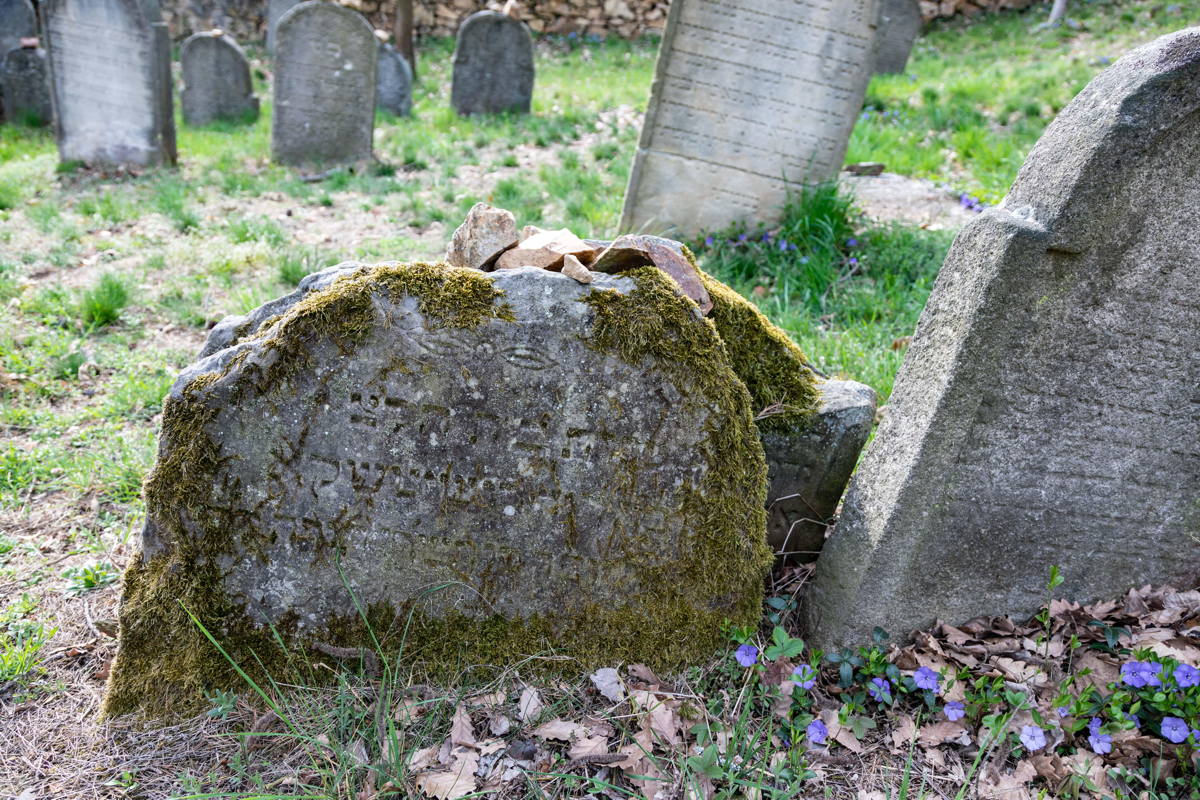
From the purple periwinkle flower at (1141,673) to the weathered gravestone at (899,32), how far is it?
11680mm

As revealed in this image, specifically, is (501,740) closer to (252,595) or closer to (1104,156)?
(252,595)

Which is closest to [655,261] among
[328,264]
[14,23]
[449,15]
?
[328,264]

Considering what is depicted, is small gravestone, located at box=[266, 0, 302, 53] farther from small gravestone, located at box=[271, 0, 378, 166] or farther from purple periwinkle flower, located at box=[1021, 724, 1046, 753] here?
purple periwinkle flower, located at box=[1021, 724, 1046, 753]

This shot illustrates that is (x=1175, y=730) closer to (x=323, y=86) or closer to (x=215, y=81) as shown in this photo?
(x=323, y=86)

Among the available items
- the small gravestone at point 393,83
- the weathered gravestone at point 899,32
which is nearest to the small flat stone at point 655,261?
the small gravestone at point 393,83

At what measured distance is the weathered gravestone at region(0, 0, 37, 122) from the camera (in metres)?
10.6

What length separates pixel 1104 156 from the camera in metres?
1.87

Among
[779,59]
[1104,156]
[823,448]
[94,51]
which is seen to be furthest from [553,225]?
[94,51]

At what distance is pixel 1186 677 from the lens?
200 cm

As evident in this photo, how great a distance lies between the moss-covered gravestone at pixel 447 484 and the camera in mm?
2021

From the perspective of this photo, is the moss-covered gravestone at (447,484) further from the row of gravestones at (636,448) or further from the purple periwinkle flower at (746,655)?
the purple periwinkle flower at (746,655)

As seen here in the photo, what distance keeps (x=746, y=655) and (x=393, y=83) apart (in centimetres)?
1027

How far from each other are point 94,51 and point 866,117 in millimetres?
7756

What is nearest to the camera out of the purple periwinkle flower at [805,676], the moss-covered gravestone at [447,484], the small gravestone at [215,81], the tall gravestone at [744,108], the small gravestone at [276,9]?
the moss-covered gravestone at [447,484]
